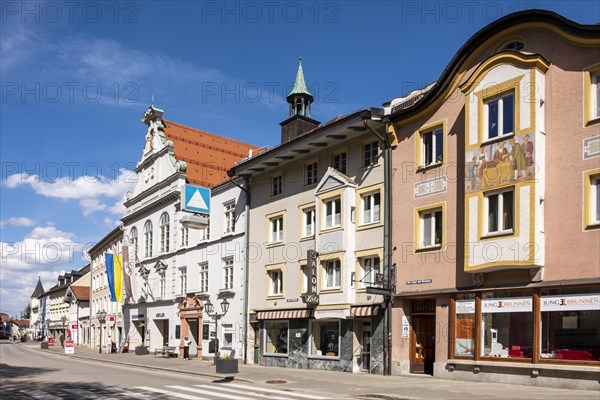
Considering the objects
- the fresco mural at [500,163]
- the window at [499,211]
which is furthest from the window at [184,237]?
the window at [499,211]

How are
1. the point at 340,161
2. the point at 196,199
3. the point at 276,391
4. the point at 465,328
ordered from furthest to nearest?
the point at 196,199
the point at 340,161
the point at 465,328
the point at 276,391

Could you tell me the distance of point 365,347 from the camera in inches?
1097

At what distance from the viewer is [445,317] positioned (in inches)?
939

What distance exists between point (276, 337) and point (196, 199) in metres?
10.7

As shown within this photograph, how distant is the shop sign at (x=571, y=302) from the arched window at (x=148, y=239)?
3503 centimetres

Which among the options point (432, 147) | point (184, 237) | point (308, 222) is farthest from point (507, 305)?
point (184, 237)

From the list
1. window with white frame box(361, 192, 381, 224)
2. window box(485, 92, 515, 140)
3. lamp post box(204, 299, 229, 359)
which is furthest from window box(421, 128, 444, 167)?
lamp post box(204, 299, 229, 359)

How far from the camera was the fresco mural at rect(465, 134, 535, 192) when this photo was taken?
68.9 ft

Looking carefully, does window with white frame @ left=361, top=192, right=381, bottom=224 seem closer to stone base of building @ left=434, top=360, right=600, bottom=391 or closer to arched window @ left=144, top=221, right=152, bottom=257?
stone base of building @ left=434, top=360, right=600, bottom=391

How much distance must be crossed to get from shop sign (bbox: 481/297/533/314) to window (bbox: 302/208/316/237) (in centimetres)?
1075

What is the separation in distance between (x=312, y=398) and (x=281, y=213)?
619 inches

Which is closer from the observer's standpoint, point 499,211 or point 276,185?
point 499,211

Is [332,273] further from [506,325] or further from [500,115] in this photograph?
[500,115]

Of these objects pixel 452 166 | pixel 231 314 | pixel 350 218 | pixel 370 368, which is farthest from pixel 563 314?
pixel 231 314
